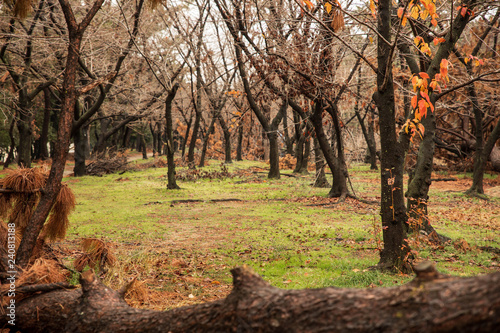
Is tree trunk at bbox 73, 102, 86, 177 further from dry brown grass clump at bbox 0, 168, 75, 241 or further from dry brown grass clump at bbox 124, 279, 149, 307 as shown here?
dry brown grass clump at bbox 124, 279, 149, 307

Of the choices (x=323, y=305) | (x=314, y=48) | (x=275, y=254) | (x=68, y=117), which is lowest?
(x=275, y=254)

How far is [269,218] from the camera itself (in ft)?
33.1

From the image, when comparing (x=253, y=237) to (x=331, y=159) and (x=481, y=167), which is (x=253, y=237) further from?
(x=481, y=167)

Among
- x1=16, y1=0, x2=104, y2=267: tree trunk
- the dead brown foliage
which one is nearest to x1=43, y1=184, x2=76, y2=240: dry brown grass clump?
x1=16, y1=0, x2=104, y2=267: tree trunk

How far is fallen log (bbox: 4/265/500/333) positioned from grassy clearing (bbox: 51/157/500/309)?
1.60 metres

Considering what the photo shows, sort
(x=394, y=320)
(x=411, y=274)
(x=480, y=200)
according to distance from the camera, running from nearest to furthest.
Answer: (x=394, y=320), (x=411, y=274), (x=480, y=200)

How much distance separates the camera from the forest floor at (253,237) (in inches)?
201

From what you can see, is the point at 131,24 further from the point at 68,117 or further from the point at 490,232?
the point at 490,232

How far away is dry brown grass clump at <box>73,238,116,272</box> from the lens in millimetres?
4863

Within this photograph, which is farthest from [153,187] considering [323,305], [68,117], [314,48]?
[323,305]

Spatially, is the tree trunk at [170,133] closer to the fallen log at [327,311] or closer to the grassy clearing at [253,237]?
the grassy clearing at [253,237]

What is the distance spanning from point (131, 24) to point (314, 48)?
8.37m

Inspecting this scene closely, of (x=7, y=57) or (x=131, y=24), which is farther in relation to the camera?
(x=7, y=57)

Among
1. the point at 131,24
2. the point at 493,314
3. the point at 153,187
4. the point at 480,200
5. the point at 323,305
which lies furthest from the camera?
the point at 153,187
